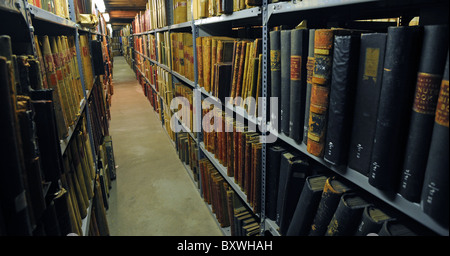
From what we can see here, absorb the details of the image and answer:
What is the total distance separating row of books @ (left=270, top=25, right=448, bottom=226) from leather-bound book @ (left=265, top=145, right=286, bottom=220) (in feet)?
0.78

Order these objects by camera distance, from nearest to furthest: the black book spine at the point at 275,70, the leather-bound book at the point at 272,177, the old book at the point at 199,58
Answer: the black book spine at the point at 275,70 < the leather-bound book at the point at 272,177 < the old book at the point at 199,58

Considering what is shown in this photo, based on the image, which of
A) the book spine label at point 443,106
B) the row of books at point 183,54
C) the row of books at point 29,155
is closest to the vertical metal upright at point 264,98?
the book spine label at point 443,106

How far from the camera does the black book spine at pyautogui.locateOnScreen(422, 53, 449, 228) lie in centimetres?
49

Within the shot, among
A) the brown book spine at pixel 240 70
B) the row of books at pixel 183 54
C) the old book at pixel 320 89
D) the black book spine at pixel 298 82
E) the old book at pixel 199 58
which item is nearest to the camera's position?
the old book at pixel 320 89

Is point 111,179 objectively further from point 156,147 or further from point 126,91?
point 126,91

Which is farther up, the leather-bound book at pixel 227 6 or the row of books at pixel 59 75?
the leather-bound book at pixel 227 6

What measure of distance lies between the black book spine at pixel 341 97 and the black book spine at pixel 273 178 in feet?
1.15

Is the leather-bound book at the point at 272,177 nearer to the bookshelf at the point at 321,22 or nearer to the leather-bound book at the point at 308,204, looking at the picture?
the bookshelf at the point at 321,22

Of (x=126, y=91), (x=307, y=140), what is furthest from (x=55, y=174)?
(x=126, y=91)

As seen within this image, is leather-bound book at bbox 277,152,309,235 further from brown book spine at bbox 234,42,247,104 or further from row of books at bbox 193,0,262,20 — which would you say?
row of books at bbox 193,0,262,20

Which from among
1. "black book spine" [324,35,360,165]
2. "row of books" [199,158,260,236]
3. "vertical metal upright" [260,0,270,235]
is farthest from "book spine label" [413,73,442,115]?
"row of books" [199,158,260,236]

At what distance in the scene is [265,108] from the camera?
1.12 m

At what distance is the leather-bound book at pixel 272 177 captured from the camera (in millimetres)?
1129

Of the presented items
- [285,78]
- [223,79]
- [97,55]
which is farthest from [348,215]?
[97,55]
